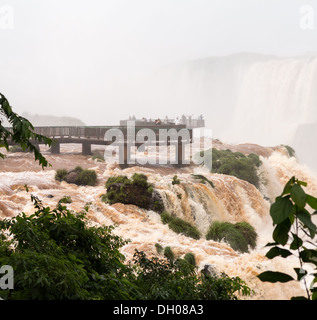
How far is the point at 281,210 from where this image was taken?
82 cm

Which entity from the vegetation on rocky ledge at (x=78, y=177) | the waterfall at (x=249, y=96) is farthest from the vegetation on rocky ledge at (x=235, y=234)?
the waterfall at (x=249, y=96)

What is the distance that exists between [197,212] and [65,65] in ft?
38.3

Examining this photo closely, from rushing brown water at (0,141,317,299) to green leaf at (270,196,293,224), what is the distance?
18.6 ft

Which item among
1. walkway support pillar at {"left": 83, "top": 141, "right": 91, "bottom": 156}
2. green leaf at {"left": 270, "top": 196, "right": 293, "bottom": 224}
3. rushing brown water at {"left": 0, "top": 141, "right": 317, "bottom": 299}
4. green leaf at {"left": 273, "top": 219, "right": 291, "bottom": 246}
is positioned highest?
green leaf at {"left": 270, "top": 196, "right": 293, "bottom": 224}

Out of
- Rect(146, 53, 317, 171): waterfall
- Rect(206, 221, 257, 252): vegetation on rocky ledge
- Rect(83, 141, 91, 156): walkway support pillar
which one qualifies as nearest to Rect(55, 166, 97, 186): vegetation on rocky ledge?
Rect(83, 141, 91, 156): walkway support pillar

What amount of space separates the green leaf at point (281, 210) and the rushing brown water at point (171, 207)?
224 inches

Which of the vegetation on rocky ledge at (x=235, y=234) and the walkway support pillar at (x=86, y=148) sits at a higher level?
the walkway support pillar at (x=86, y=148)

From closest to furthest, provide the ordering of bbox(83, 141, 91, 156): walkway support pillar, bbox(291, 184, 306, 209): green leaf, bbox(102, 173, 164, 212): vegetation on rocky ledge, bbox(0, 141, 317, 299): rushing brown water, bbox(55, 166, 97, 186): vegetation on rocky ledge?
1. bbox(291, 184, 306, 209): green leaf
2. bbox(0, 141, 317, 299): rushing brown water
3. bbox(102, 173, 164, 212): vegetation on rocky ledge
4. bbox(55, 166, 97, 186): vegetation on rocky ledge
5. bbox(83, 141, 91, 156): walkway support pillar

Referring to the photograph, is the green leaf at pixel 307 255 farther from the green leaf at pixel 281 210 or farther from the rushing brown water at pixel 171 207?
the rushing brown water at pixel 171 207

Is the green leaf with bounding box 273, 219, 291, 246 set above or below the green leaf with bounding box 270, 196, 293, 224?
below

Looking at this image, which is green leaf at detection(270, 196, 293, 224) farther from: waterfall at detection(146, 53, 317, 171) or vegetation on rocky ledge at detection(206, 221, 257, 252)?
waterfall at detection(146, 53, 317, 171)

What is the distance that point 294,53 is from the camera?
806 inches

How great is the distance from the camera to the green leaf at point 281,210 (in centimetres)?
82

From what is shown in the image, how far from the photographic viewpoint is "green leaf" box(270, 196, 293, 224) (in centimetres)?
82
